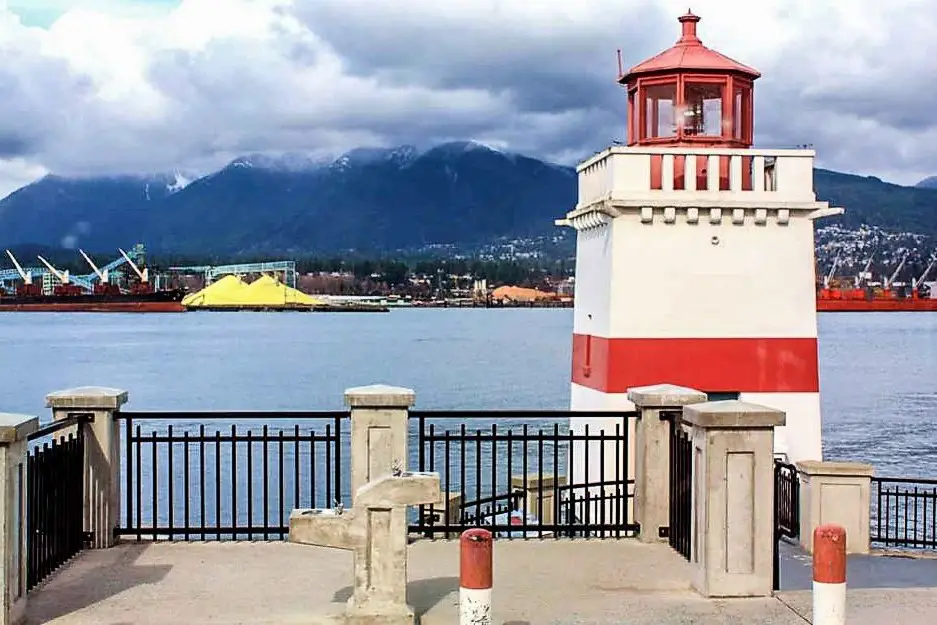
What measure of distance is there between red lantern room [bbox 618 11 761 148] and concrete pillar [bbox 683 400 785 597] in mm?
12415

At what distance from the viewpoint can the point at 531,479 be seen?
2842 centimetres

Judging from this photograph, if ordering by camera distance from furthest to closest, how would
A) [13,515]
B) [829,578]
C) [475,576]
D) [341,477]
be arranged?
[341,477] → [13,515] → [829,578] → [475,576]

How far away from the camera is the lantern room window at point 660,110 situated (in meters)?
21.8

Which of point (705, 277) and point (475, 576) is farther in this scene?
point (705, 277)

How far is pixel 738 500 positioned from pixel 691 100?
524 inches

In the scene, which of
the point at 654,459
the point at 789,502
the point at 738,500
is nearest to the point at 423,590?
the point at 738,500

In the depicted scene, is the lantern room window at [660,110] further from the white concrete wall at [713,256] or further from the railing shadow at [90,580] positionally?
the railing shadow at [90,580]

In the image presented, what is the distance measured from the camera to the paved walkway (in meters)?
9.07

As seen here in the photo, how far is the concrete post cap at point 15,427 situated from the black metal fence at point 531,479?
3.52 metres

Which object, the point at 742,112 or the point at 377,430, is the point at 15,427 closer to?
the point at 377,430

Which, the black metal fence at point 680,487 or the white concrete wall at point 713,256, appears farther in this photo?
the white concrete wall at point 713,256

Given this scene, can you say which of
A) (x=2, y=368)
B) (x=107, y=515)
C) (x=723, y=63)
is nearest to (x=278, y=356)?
(x=2, y=368)

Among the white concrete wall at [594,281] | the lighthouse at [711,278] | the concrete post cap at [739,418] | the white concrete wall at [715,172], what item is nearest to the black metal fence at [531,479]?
the lighthouse at [711,278]

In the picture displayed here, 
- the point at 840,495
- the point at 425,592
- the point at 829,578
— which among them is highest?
the point at 829,578
